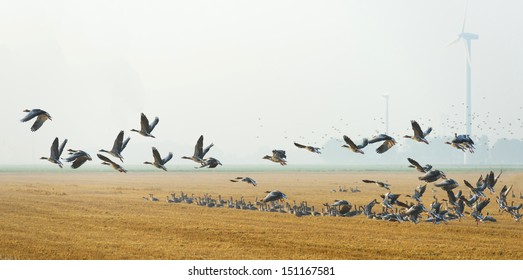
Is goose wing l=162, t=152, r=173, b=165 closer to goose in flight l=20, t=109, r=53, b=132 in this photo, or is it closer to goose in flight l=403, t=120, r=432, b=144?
goose in flight l=20, t=109, r=53, b=132

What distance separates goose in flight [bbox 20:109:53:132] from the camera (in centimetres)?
2022

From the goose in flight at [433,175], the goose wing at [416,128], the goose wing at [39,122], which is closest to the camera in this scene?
the goose wing at [39,122]

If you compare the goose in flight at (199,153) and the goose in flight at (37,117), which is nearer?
the goose in flight at (37,117)

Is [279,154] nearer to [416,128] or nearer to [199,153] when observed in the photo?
[199,153]

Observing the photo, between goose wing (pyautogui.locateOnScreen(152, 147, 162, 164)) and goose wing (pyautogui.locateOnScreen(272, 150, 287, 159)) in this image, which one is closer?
goose wing (pyautogui.locateOnScreen(152, 147, 162, 164))

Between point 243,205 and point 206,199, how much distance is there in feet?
15.9

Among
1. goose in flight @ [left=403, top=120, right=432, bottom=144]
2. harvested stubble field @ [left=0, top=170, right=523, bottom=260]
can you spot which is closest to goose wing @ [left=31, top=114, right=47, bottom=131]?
harvested stubble field @ [left=0, top=170, right=523, bottom=260]

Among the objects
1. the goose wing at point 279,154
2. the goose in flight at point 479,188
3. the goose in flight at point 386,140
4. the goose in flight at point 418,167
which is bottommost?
the goose in flight at point 479,188

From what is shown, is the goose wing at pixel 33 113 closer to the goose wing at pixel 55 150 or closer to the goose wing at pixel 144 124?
the goose wing at pixel 55 150

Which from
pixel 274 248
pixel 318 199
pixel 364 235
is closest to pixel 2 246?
pixel 274 248

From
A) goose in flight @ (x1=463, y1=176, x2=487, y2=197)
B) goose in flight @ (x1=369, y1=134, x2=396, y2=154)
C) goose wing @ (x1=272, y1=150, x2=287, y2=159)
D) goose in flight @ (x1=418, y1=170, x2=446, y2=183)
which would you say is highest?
goose in flight @ (x1=369, y1=134, x2=396, y2=154)

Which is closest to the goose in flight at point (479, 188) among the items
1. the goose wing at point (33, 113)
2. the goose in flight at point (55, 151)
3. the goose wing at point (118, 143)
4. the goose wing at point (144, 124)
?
the goose wing at point (144, 124)

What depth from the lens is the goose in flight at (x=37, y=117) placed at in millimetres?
20219

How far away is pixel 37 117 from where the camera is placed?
812 inches
